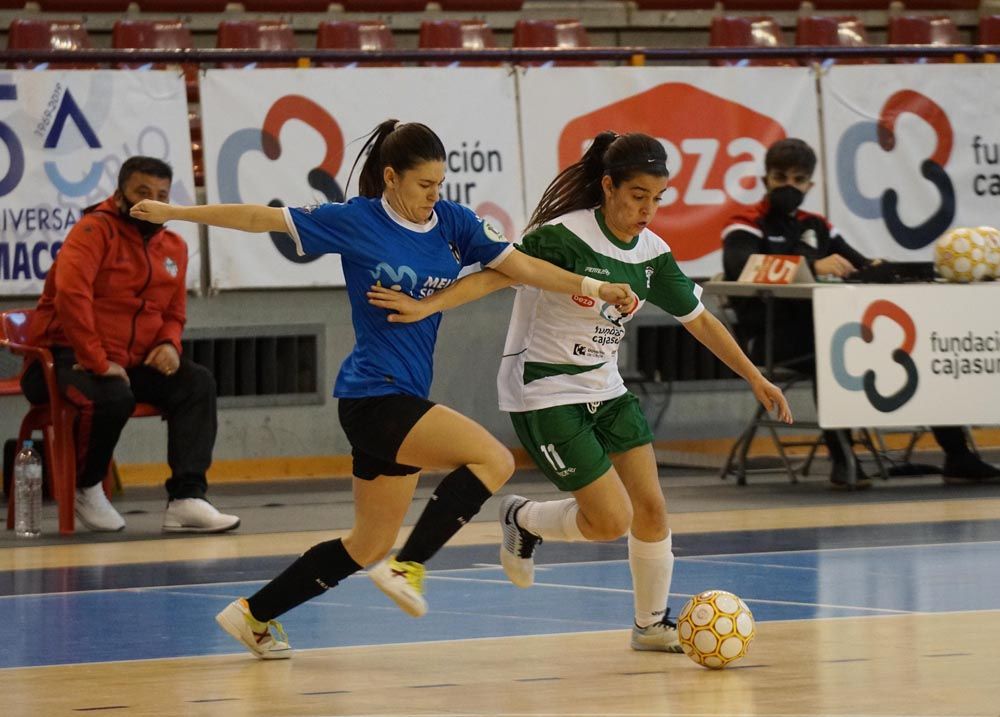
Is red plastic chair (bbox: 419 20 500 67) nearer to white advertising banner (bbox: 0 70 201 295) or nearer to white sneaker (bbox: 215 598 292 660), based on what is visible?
white advertising banner (bbox: 0 70 201 295)

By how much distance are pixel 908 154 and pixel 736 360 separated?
6501 mm

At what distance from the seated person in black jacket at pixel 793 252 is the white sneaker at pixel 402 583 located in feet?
16.9

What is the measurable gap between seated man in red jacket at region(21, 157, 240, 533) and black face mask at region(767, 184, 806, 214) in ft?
11.1

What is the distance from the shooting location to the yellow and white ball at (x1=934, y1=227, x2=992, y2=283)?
390 inches

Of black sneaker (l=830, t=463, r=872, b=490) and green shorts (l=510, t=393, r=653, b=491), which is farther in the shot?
black sneaker (l=830, t=463, r=872, b=490)

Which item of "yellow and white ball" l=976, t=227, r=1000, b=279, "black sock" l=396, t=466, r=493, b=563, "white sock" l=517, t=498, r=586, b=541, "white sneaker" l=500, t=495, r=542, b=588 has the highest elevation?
"yellow and white ball" l=976, t=227, r=1000, b=279

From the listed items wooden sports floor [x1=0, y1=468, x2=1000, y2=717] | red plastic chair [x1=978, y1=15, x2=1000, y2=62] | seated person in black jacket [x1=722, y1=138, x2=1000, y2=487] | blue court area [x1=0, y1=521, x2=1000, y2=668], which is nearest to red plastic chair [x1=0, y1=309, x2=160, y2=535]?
wooden sports floor [x1=0, y1=468, x2=1000, y2=717]

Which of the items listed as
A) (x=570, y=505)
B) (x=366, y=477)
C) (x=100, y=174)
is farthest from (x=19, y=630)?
(x=100, y=174)

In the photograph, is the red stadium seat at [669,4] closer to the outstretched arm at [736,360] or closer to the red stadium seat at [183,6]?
the red stadium seat at [183,6]

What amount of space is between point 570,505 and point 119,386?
3.62 metres

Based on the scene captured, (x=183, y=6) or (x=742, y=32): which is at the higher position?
(x=183, y=6)

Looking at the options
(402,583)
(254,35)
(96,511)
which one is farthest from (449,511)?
(254,35)

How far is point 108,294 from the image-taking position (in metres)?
8.81

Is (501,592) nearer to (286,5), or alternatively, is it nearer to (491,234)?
(491,234)
